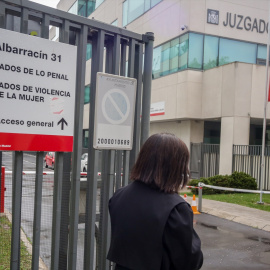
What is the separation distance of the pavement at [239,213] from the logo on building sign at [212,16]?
1178 centimetres

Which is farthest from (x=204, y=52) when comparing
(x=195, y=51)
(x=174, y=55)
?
(x=174, y=55)

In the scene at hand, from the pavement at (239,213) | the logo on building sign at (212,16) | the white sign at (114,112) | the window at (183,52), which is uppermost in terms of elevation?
the logo on building sign at (212,16)

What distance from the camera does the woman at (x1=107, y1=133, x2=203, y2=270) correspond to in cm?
203

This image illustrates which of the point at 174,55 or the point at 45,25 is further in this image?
the point at 174,55

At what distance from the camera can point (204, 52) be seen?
19.9m

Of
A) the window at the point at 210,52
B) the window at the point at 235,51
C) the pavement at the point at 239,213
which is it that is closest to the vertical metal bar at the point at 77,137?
the pavement at the point at 239,213

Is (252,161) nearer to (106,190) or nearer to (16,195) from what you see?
(106,190)

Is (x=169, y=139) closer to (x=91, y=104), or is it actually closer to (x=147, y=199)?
(x=147, y=199)

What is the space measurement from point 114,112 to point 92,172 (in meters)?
0.60

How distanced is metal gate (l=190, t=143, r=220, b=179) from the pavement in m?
7.31

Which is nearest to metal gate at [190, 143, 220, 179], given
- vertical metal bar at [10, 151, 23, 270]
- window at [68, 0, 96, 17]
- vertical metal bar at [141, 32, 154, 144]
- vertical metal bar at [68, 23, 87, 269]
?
vertical metal bar at [141, 32, 154, 144]

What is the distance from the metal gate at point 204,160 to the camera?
1900cm

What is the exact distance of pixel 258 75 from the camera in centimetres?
1778

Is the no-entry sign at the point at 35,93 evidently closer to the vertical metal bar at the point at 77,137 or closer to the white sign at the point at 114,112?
the vertical metal bar at the point at 77,137
